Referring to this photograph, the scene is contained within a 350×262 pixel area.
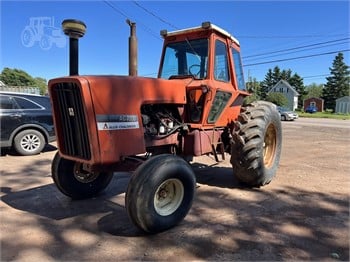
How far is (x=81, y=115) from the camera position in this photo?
3760 millimetres

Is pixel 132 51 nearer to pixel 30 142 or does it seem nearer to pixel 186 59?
pixel 186 59

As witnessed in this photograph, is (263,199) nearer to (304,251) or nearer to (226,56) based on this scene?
(304,251)

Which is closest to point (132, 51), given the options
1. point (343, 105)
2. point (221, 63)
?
point (221, 63)

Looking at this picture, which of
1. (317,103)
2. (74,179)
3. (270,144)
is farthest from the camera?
(317,103)

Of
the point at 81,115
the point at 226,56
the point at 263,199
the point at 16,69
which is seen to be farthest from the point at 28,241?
the point at 16,69

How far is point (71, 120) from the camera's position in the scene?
3.94 m

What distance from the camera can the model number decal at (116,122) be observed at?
3.69 m

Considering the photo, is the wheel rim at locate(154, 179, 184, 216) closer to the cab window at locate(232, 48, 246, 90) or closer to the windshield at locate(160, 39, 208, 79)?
the windshield at locate(160, 39, 208, 79)

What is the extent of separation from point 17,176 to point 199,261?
457 cm

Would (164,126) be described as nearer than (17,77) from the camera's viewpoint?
Yes

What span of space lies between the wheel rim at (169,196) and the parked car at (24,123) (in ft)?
19.2

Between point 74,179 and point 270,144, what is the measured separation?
11.8ft

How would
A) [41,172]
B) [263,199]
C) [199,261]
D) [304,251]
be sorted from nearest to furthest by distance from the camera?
[199,261] < [304,251] < [263,199] < [41,172]

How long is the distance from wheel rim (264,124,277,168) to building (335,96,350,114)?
200 feet
